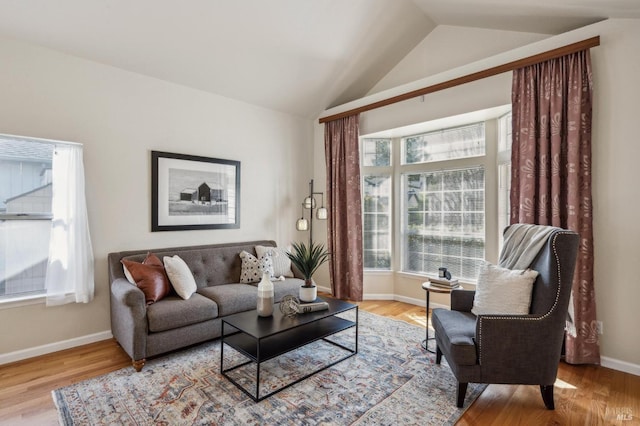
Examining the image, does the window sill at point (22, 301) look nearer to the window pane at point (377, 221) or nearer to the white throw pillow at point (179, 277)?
the white throw pillow at point (179, 277)

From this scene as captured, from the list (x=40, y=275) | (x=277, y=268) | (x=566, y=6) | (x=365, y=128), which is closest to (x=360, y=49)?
(x=365, y=128)

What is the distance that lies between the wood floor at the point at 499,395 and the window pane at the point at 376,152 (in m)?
3.04

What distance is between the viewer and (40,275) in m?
2.86

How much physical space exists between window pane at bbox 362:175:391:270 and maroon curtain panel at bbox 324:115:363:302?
0.33 metres

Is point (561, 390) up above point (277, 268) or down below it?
below

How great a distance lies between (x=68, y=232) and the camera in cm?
288

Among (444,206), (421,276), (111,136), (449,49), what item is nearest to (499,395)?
(421,276)

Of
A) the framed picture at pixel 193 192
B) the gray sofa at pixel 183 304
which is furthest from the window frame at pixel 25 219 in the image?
the framed picture at pixel 193 192

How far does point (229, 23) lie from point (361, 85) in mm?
2020

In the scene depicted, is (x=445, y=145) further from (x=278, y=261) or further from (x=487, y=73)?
(x=278, y=261)

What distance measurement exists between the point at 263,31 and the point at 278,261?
8.11ft

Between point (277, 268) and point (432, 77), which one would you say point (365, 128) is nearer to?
point (432, 77)

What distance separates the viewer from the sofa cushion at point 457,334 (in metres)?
2.00

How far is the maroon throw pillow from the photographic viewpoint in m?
2.79
